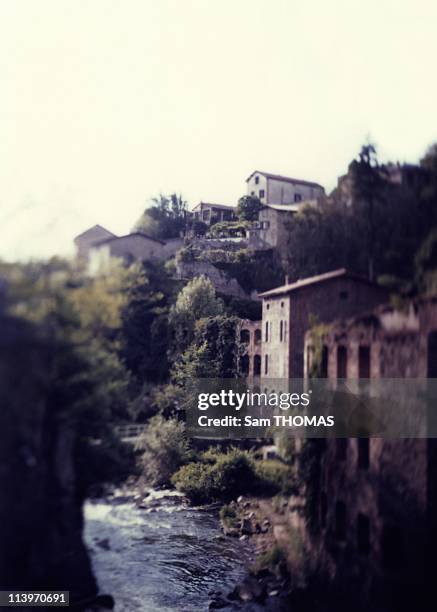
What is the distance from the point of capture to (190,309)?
6.61 meters

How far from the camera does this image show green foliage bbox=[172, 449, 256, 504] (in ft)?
20.7

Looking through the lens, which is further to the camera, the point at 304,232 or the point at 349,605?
the point at 304,232

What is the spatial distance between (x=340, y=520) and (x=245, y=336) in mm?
2199

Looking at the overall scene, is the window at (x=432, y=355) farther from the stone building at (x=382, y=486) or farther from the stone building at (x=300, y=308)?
the stone building at (x=300, y=308)

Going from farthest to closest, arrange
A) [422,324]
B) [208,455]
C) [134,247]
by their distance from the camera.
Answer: [208,455]
[134,247]
[422,324]

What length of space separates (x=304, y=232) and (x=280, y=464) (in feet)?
8.33

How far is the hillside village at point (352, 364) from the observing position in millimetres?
5516

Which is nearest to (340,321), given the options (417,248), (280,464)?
(417,248)

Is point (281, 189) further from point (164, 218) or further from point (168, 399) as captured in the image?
point (168, 399)

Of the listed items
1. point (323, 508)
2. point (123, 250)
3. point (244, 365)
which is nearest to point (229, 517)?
point (323, 508)

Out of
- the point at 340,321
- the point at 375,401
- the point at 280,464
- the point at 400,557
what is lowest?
the point at 400,557

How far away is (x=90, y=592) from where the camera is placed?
18.2ft

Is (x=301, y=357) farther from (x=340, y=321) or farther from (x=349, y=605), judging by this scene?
(x=349, y=605)

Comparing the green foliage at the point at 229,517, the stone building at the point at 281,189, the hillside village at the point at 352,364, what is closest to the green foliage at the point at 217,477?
the green foliage at the point at 229,517
